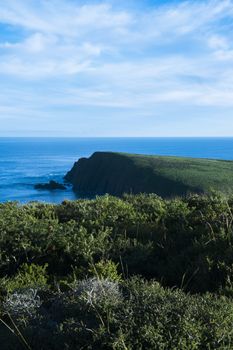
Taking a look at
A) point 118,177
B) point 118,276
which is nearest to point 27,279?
point 118,276

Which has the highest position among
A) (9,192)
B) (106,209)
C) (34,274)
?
(106,209)

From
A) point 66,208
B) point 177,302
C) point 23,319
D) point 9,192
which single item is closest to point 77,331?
point 23,319

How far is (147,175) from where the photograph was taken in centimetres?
7631

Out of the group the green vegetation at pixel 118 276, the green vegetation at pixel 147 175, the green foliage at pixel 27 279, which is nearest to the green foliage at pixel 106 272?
the green vegetation at pixel 118 276

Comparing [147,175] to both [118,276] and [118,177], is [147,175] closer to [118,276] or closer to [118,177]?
[118,177]

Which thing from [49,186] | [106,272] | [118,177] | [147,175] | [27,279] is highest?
[106,272]

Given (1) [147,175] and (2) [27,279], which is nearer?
(2) [27,279]

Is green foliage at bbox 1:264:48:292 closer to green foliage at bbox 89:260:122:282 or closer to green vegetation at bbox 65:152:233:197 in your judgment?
green foliage at bbox 89:260:122:282

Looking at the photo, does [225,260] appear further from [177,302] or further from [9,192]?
[9,192]

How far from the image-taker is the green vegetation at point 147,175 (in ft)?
209

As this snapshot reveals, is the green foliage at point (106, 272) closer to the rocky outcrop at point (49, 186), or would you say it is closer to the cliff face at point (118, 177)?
the cliff face at point (118, 177)

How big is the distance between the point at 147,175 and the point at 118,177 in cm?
1242

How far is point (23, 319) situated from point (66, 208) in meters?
5.70

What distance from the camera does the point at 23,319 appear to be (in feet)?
16.0
